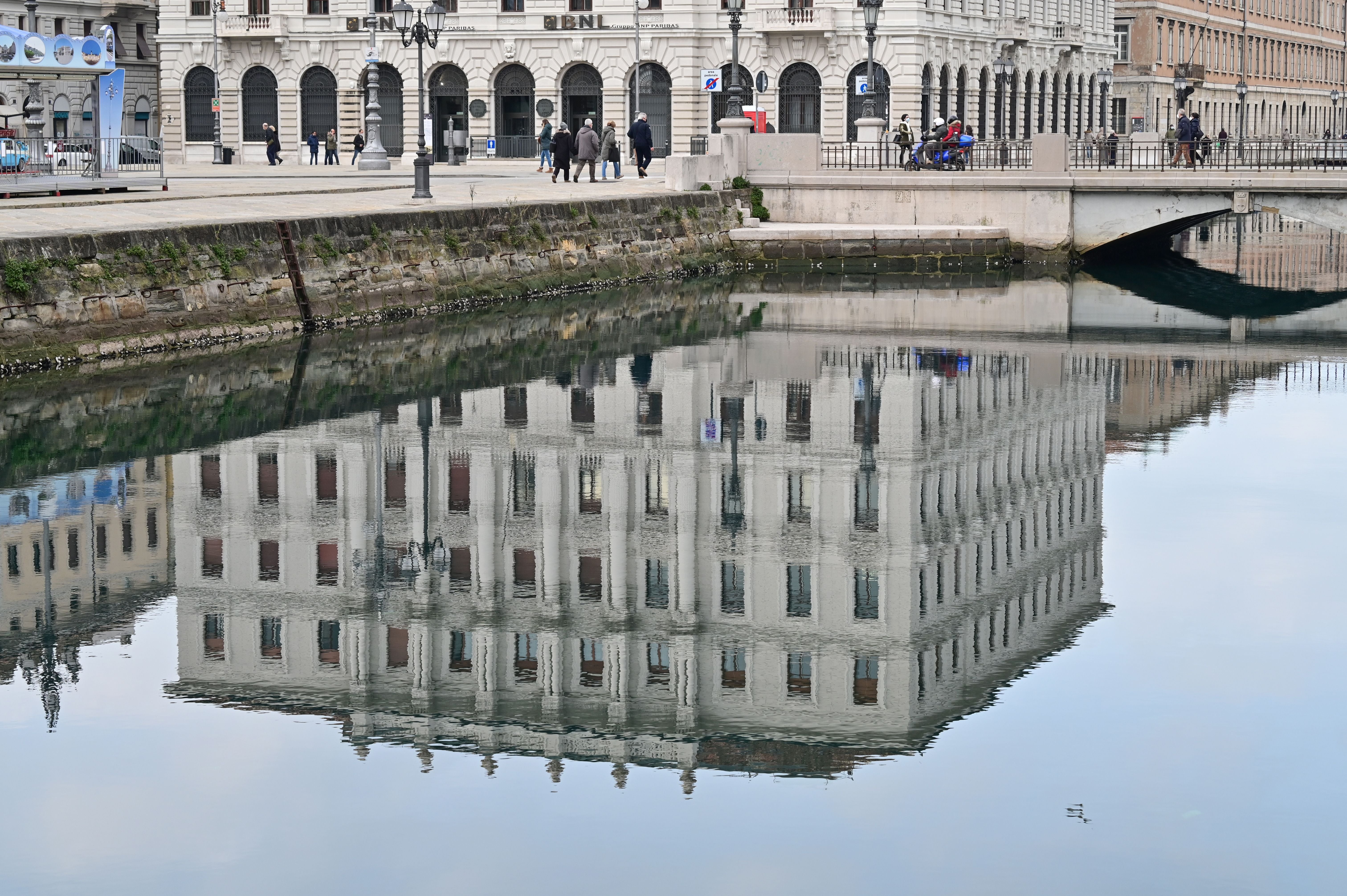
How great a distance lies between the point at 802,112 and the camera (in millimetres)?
78062

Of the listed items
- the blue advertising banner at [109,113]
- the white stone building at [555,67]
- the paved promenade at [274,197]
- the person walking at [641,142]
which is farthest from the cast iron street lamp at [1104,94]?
the blue advertising banner at [109,113]

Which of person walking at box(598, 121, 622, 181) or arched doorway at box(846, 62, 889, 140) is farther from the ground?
arched doorway at box(846, 62, 889, 140)

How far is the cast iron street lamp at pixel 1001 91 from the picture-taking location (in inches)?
3297

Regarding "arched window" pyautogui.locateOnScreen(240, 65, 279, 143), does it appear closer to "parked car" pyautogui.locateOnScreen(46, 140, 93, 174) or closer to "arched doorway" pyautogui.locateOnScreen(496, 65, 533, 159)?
"arched doorway" pyautogui.locateOnScreen(496, 65, 533, 159)

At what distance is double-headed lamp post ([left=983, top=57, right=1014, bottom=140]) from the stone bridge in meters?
35.7

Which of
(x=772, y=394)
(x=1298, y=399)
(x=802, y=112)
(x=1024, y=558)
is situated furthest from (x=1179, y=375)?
(x=802, y=112)

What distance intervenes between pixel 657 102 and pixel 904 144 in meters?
29.1

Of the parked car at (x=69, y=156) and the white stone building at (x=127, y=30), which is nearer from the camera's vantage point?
the parked car at (x=69, y=156)

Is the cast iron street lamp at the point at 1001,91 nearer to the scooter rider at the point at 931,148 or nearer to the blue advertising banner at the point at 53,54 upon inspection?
the scooter rider at the point at 931,148

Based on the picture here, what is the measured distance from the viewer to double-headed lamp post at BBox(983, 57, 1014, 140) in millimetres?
83562

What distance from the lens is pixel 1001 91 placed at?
85.9m

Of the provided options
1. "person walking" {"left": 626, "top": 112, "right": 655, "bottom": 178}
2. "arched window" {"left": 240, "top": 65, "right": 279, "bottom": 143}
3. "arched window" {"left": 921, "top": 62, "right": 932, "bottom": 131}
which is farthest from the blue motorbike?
"arched window" {"left": 240, "top": 65, "right": 279, "bottom": 143}

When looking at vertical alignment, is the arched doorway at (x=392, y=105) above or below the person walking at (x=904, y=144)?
above

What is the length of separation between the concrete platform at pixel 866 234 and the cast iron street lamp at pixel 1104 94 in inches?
2088
